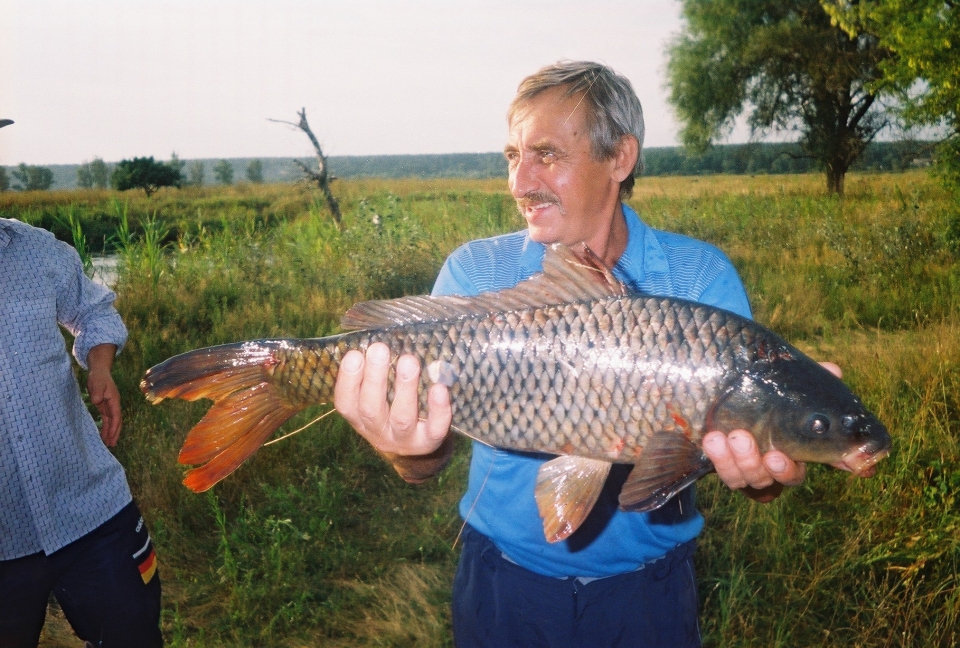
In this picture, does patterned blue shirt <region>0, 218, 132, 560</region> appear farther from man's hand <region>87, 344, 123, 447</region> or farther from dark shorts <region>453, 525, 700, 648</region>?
dark shorts <region>453, 525, 700, 648</region>

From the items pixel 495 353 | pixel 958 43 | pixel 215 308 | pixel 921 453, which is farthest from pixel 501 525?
pixel 958 43

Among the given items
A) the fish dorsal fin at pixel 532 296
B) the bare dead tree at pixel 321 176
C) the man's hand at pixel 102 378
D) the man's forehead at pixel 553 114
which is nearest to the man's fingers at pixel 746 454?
the fish dorsal fin at pixel 532 296

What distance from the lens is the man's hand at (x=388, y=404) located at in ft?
5.06

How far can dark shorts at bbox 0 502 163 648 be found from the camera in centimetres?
213

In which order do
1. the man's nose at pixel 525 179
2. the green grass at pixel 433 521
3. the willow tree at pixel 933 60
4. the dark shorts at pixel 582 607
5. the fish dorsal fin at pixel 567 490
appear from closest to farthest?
1. the fish dorsal fin at pixel 567 490
2. the dark shorts at pixel 582 607
3. the man's nose at pixel 525 179
4. the green grass at pixel 433 521
5. the willow tree at pixel 933 60

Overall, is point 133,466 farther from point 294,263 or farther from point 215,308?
point 294,263

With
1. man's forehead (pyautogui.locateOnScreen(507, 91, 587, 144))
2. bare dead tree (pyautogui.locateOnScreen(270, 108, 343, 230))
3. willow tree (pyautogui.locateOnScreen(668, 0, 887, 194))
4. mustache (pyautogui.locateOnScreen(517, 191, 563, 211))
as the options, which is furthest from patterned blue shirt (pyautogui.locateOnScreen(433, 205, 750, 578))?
willow tree (pyautogui.locateOnScreen(668, 0, 887, 194))

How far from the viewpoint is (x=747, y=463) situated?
149 centimetres

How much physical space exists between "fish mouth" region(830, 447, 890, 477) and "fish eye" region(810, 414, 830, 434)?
0.24 feet

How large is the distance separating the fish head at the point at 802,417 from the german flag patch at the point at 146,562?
1.83m

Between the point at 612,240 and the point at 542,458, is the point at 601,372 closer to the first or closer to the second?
the point at 542,458

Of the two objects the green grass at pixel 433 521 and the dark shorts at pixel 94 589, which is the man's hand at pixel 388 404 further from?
the green grass at pixel 433 521

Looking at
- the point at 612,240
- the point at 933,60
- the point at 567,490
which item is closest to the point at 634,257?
the point at 612,240

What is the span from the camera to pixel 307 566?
3.33 metres
